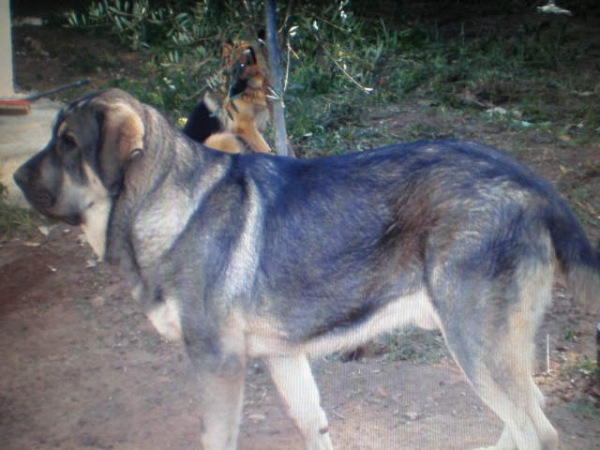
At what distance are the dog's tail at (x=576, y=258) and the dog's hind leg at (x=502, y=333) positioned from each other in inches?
3.6

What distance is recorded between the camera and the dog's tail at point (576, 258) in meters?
3.29

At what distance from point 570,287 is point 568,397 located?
→ 128 centimetres

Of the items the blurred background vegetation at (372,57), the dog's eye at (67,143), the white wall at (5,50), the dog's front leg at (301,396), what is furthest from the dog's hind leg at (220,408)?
the white wall at (5,50)

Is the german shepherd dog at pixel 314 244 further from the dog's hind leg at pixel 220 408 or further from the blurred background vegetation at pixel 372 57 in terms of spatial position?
the blurred background vegetation at pixel 372 57

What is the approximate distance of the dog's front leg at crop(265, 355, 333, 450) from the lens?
387 centimetres

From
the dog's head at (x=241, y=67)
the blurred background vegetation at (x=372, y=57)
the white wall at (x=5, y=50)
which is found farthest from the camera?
the white wall at (x=5, y=50)

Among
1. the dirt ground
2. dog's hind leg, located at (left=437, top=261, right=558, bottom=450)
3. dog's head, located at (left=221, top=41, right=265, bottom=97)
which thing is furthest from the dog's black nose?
dog's hind leg, located at (left=437, top=261, right=558, bottom=450)

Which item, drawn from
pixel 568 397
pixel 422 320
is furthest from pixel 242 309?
pixel 568 397

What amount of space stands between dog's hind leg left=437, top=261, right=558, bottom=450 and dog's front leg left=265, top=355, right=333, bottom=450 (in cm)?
85

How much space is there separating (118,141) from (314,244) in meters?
0.98

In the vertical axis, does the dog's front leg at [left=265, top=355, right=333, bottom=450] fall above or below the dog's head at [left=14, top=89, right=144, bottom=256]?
below

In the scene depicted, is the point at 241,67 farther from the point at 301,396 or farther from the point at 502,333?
the point at 502,333

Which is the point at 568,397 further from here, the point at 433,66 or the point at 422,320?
the point at 433,66

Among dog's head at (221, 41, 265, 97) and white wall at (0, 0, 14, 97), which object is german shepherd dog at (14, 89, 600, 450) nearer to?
dog's head at (221, 41, 265, 97)
